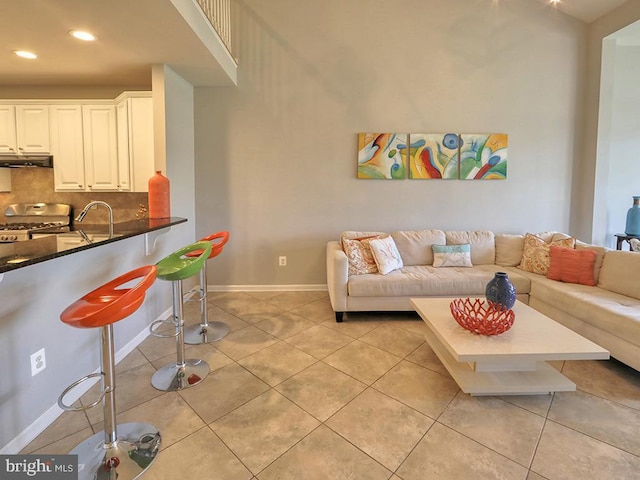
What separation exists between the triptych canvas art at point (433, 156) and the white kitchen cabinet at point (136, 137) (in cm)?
237

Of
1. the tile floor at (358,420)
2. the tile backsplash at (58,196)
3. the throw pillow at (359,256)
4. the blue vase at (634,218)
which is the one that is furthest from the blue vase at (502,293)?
the tile backsplash at (58,196)

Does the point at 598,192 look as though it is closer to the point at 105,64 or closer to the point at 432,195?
the point at 432,195

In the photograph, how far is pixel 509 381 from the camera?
78.2 inches

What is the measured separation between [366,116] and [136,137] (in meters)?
2.61

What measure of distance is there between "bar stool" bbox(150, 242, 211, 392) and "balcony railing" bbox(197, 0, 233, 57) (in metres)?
2.11

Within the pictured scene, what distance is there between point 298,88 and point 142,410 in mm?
3547

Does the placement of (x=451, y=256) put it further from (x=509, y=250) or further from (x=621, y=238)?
(x=621, y=238)

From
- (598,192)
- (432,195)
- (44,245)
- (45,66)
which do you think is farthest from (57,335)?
(598,192)

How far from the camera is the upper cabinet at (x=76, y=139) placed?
3.47 meters

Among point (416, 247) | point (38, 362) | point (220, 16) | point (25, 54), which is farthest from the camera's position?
point (416, 247)

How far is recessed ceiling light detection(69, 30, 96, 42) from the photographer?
2.45 metres

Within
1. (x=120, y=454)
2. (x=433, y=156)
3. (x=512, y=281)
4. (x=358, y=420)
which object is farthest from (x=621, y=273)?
(x=120, y=454)

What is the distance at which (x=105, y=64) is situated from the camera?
A: 3.10 metres

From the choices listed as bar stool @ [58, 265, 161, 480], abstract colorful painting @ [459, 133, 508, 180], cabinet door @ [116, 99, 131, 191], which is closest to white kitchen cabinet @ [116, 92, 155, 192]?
cabinet door @ [116, 99, 131, 191]
